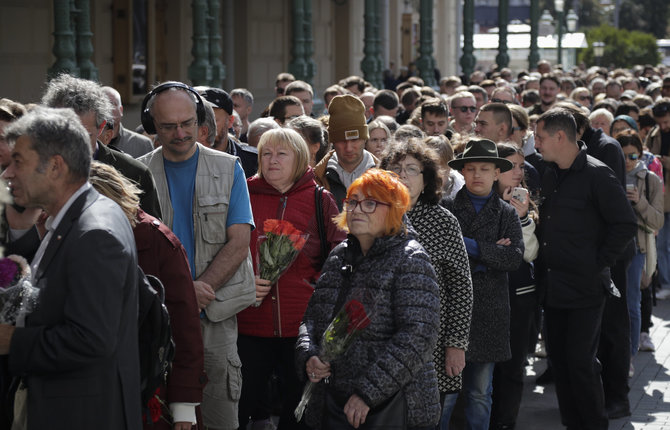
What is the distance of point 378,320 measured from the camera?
4.44 meters

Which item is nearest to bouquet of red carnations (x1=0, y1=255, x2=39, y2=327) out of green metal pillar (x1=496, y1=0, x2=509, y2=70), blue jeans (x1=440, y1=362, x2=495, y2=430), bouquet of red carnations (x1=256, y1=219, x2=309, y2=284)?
bouquet of red carnations (x1=256, y1=219, x2=309, y2=284)

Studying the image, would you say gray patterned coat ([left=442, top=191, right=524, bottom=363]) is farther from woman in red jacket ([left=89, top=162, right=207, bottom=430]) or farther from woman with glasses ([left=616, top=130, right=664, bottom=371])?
woman with glasses ([left=616, top=130, right=664, bottom=371])

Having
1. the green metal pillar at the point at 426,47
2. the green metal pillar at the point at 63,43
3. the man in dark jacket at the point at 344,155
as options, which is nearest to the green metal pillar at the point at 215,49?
the green metal pillar at the point at 63,43

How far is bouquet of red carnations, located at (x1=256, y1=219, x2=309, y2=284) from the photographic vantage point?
538 centimetres

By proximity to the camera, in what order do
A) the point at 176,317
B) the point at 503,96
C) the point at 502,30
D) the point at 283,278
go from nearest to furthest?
the point at 176,317 < the point at 283,278 < the point at 503,96 < the point at 502,30

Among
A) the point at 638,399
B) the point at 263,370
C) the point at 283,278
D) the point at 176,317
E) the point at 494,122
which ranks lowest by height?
the point at 638,399

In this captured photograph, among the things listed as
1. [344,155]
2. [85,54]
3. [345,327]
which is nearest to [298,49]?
[85,54]

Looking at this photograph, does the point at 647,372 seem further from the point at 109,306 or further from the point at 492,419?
the point at 109,306

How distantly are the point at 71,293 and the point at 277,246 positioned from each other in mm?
2016

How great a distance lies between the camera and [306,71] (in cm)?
1755

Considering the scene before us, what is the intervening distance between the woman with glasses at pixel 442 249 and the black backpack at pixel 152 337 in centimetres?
188

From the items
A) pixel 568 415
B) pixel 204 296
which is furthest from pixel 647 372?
pixel 204 296

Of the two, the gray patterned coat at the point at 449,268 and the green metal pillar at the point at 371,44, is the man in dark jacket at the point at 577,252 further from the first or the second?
the green metal pillar at the point at 371,44

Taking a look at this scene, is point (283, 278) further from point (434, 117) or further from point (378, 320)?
point (434, 117)
